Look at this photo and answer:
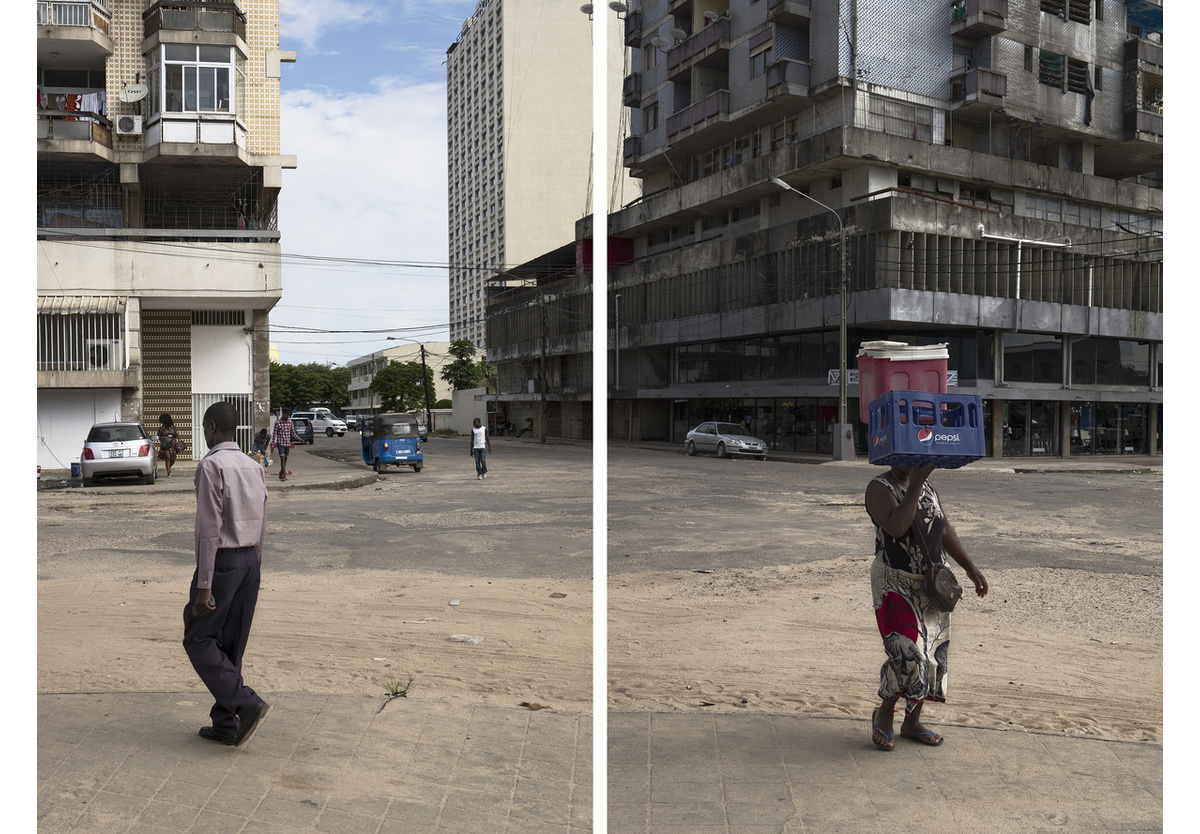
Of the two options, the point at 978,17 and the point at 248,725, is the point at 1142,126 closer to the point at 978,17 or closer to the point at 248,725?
the point at 978,17

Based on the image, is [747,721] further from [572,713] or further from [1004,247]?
[1004,247]

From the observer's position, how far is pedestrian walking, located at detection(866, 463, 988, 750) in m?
4.20

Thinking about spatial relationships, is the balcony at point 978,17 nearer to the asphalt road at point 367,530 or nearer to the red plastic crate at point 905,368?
the asphalt road at point 367,530

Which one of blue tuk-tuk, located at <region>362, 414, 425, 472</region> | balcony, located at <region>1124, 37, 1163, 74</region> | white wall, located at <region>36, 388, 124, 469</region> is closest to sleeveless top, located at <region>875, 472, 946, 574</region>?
blue tuk-tuk, located at <region>362, 414, 425, 472</region>

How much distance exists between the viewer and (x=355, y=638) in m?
6.86

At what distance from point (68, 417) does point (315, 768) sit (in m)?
26.0

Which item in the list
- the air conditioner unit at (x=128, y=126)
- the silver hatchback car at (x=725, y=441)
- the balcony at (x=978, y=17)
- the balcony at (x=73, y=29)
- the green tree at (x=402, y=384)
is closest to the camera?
the balcony at (x=73, y=29)

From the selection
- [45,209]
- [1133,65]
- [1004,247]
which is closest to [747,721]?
[45,209]

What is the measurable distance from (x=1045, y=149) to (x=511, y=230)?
191 ft

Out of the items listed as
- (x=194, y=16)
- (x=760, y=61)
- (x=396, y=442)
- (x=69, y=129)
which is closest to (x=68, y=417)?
(x=69, y=129)

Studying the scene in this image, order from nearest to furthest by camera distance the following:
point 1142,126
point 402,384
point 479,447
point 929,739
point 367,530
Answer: point 929,739 < point 367,530 < point 479,447 < point 1142,126 < point 402,384

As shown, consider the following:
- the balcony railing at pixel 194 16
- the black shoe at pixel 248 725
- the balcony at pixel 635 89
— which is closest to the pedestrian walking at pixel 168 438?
the balcony railing at pixel 194 16

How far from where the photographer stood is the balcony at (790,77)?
1543 inches

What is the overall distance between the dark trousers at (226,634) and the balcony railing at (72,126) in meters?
27.8
